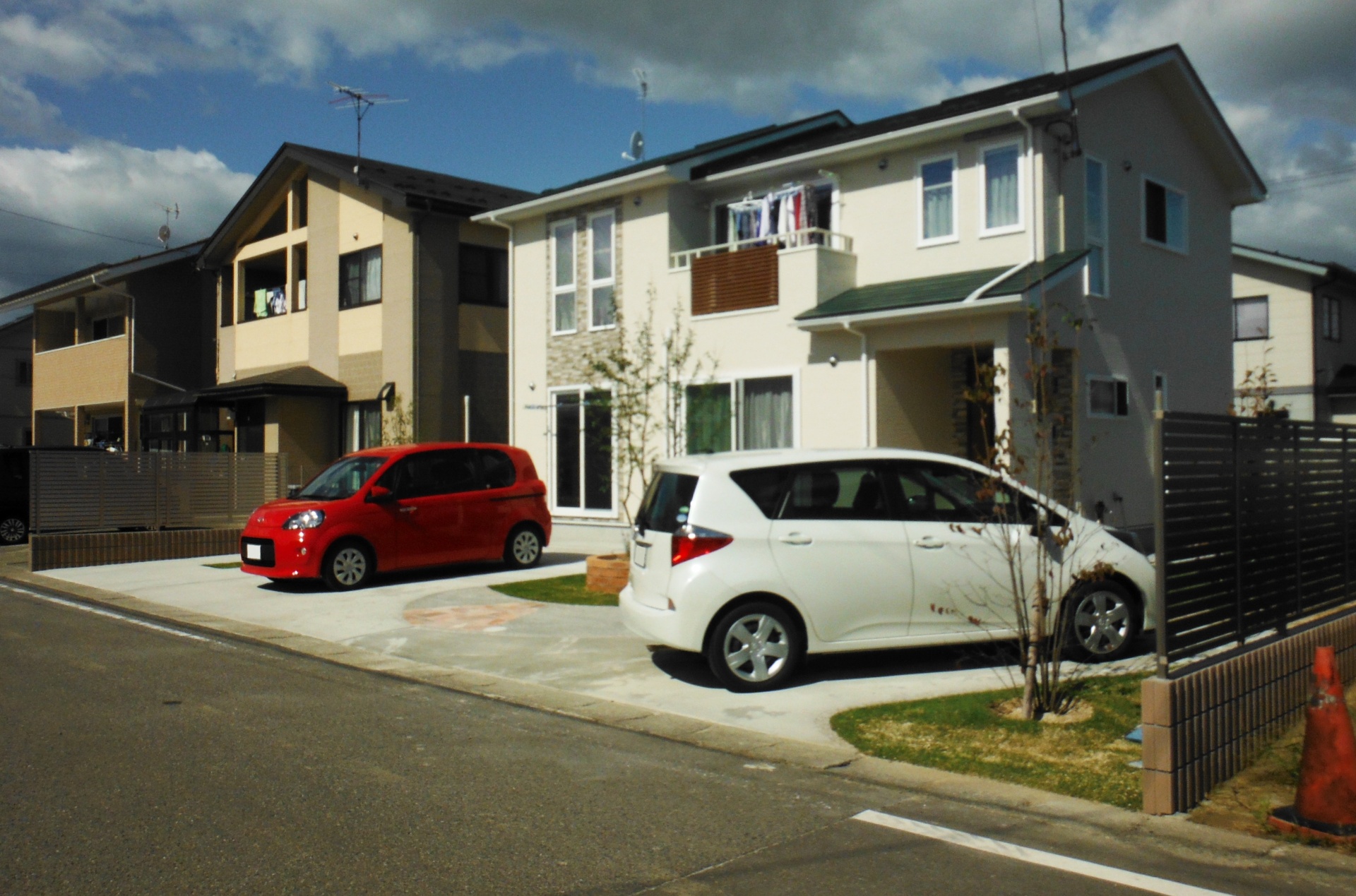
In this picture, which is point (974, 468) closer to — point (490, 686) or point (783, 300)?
point (490, 686)

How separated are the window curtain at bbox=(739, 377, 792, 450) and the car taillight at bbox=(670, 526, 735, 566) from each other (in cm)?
921

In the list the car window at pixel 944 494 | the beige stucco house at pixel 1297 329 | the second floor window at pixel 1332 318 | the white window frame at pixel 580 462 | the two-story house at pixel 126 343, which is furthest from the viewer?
the two-story house at pixel 126 343

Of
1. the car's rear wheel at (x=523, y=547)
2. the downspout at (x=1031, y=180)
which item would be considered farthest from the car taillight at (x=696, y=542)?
Answer: the downspout at (x=1031, y=180)

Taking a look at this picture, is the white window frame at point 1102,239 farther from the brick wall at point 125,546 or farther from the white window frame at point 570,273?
the brick wall at point 125,546

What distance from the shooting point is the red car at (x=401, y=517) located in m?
13.5

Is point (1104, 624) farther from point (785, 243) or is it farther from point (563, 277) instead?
point (563, 277)

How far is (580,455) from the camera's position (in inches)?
827

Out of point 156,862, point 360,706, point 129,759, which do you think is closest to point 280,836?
point 156,862

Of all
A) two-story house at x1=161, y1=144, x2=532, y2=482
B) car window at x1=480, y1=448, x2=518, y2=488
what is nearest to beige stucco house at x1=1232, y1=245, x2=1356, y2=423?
two-story house at x1=161, y1=144, x2=532, y2=482

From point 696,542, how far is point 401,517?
6970mm

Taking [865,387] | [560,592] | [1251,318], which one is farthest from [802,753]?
[1251,318]

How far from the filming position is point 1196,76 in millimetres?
18188

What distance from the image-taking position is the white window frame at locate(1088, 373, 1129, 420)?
52.0 feet

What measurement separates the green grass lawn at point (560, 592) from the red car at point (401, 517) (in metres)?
1.17
